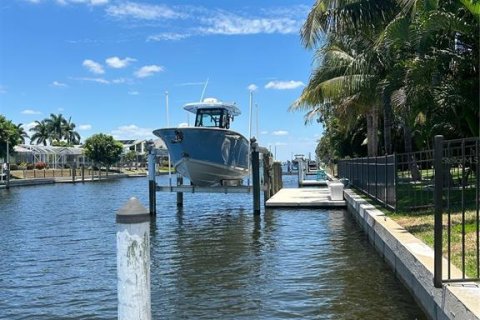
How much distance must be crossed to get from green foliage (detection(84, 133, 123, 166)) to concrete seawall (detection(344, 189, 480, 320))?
78428 mm

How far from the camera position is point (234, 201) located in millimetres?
28406

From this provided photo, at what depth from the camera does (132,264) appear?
3936 millimetres

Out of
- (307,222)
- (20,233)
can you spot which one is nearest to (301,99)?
(307,222)

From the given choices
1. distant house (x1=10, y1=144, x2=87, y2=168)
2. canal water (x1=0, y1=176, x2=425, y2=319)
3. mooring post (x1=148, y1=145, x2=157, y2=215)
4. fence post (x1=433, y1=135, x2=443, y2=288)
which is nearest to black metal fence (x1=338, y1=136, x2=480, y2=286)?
fence post (x1=433, y1=135, x2=443, y2=288)

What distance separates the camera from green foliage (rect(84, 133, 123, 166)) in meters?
87.2

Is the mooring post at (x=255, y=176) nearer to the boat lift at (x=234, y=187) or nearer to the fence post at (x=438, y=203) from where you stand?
the boat lift at (x=234, y=187)

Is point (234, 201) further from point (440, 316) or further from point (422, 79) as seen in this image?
point (440, 316)

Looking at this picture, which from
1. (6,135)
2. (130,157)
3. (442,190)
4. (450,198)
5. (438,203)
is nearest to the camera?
(438,203)

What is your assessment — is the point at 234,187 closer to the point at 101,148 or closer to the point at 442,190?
the point at 442,190

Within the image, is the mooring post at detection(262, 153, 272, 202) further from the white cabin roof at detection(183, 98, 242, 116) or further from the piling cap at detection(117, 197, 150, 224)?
the piling cap at detection(117, 197, 150, 224)

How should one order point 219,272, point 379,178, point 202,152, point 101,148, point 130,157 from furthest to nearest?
point 130,157, point 101,148, point 202,152, point 379,178, point 219,272

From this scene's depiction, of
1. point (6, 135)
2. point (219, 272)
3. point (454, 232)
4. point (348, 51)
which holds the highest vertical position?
point (348, 51)

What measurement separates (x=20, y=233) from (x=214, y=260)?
866 cm

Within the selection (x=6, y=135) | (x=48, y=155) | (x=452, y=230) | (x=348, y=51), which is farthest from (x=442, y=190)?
(x=48, y=155)
